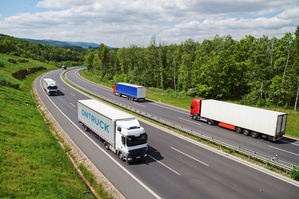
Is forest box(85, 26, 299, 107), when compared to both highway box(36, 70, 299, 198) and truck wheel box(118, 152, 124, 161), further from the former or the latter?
truck wheel box(118, 152, 124, 161)

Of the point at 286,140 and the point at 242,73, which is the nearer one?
the point at 286,140

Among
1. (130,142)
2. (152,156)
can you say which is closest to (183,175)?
(152,156)

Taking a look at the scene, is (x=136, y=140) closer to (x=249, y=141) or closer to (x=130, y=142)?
(x=130, y=142)

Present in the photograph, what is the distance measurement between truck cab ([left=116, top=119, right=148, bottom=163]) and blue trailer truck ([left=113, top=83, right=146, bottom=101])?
28.7 metres

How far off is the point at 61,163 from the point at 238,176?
1490cm

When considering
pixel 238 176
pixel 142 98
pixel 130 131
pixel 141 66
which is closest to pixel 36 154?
pixel 130 131

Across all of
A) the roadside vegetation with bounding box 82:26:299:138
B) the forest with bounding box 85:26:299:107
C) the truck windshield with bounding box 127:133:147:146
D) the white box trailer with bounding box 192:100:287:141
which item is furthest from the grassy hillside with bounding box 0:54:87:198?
the forest with bounding box 85:26:299:107

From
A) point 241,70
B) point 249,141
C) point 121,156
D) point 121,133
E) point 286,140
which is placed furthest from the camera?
point 241,70

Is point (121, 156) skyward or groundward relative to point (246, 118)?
groundward

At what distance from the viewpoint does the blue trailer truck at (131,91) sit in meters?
46.9

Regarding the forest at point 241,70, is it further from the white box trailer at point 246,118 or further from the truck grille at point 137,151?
the truck grille at point 137,151

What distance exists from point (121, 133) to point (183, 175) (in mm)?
6349

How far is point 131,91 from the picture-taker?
161ft

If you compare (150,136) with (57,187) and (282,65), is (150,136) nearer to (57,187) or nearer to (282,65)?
(57,187)
